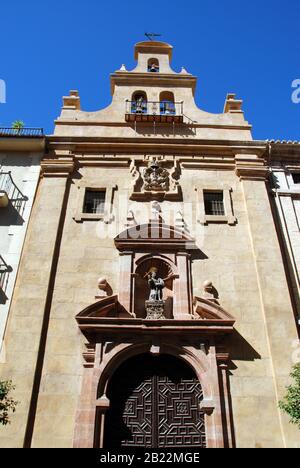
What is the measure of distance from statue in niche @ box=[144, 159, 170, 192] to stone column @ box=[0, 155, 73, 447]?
2.63 meters

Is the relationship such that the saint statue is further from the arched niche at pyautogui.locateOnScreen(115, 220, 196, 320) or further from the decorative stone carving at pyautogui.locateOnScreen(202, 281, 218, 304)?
the decorative stone carving at pyautogui.locateOnScreen(202, 281, 218, 304)

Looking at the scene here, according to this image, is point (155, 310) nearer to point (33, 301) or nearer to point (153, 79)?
point (33, 301)

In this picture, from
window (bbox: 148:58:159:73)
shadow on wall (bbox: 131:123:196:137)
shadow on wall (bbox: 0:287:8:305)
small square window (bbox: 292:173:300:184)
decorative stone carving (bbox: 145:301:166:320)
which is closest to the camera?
decorative stone carving (bbox: 145:301:166:320)

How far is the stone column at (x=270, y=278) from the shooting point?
961 centimetres

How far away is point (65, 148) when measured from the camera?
1409 cm

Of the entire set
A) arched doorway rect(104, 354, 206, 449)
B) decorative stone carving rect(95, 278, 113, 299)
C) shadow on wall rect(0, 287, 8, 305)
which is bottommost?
arched doorway rect(104, 354, 206, 449)

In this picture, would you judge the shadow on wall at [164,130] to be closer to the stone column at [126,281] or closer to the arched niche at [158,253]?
the arched niche at [158,253]

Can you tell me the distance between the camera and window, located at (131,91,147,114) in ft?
50.1

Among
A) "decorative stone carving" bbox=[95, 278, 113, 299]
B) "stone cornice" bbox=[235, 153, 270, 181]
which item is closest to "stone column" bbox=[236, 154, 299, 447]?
"stone cornice" bbox=[235, 153, 270, 181]

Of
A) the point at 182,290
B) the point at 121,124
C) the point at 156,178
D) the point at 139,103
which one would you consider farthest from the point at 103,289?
the point at 139,103

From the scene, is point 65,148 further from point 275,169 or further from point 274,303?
point 274,303

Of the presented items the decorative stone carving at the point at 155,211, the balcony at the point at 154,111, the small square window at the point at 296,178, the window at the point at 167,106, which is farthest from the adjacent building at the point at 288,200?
the window at the point at 167,106

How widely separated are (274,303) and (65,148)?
8.65 metres
